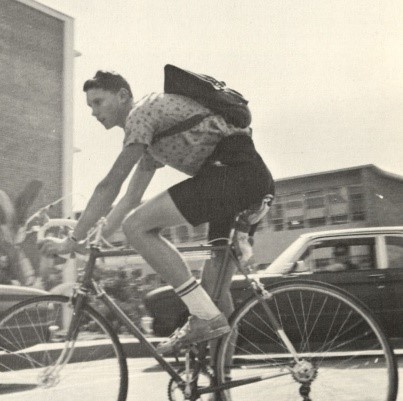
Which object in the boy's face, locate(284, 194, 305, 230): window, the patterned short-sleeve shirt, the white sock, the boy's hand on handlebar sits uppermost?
locate(284, 194, 305, 230): window

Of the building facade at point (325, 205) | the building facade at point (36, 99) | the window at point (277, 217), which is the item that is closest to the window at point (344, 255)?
the building facade at point (36, 99)

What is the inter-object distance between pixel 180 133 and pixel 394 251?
5587mm

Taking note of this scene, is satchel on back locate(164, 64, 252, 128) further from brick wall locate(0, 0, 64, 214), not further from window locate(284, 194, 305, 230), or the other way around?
window locate(284, 194, 305, 230)

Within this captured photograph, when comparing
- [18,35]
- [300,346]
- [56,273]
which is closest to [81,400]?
[300,346]

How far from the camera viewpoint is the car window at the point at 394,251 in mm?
8172

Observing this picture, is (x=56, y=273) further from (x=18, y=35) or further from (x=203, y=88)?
(x=203, y=88)

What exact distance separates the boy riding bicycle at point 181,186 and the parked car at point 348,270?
486 centimetres

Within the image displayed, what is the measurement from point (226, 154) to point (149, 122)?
0.39 metres

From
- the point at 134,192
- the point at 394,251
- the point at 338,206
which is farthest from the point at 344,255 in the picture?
the point at 338,206

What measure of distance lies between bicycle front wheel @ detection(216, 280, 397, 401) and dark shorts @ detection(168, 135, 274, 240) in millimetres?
431

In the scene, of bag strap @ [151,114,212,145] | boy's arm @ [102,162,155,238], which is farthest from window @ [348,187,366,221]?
bag strap @ [151,114,212,145]

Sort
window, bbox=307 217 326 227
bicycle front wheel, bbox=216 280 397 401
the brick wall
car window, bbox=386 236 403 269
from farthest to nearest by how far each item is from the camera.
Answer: window, bbox=307 217 326 227
the brick wall
car window, bbox=386 236 403 269
bicycle front wheel, bbox=216 280 397 401

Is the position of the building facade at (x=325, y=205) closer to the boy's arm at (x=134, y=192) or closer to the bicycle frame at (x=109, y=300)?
the boy's arm at (x=134, y=192)

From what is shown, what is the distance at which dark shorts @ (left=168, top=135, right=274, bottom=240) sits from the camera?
322 centimetres
